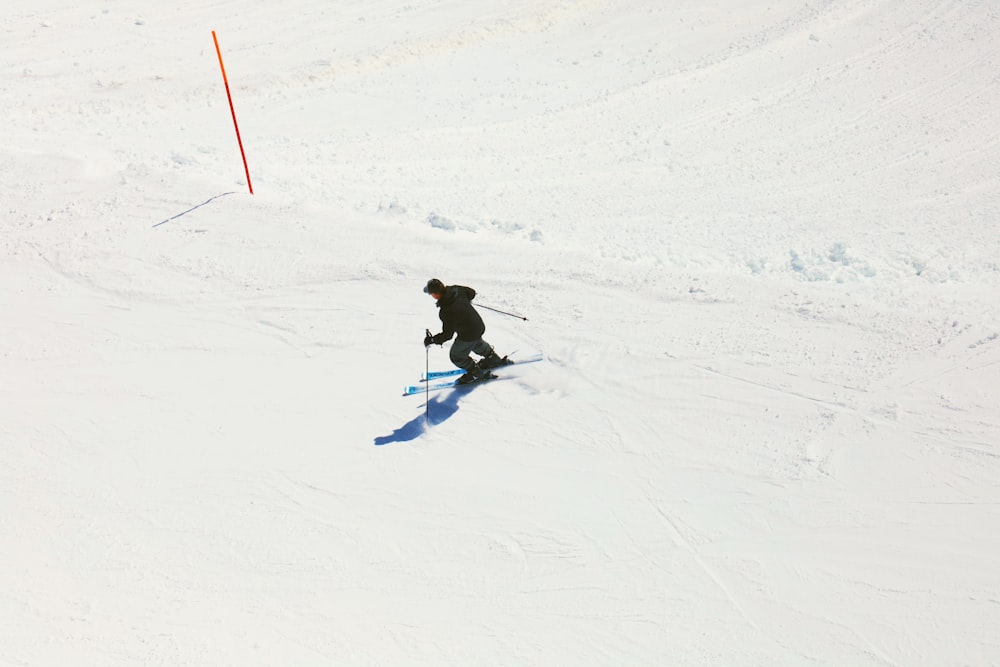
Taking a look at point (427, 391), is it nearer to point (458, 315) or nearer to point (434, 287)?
point (458, 315)

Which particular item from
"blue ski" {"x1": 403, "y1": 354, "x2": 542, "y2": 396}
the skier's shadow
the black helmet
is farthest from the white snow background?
the black helmet

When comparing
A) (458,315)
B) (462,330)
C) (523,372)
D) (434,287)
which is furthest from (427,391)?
(434,287)

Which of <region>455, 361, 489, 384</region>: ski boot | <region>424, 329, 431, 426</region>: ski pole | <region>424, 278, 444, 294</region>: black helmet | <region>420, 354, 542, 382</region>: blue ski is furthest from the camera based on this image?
<region>420, 354, 542, 382</region>: blue ski

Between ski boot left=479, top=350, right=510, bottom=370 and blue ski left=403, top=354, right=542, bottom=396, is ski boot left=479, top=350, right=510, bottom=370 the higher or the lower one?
the higher one

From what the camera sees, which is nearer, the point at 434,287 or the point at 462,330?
the point at 434,287

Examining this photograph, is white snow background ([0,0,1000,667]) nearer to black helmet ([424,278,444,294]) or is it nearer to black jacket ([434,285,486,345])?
black jacket ([434,285,486,345])

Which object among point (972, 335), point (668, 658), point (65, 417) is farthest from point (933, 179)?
point (65, 417)

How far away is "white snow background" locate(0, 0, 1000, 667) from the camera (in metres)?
6.55

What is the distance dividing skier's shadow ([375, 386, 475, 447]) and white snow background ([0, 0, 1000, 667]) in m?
0.06

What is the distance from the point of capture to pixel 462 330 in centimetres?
827

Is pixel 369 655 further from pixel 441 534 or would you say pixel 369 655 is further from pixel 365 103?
pixel 365 103

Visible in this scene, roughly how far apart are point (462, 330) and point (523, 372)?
1.13 metres

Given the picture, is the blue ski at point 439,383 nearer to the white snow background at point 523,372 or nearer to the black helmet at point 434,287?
the white snow background at point 523,372

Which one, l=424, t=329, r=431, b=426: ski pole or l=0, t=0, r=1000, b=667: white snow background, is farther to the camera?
l=424, t=329, r=431, b=426: ski pole
